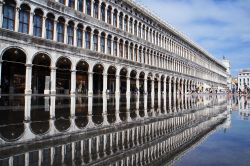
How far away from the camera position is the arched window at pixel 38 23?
2474 centimetres

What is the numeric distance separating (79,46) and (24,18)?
786 centimetres

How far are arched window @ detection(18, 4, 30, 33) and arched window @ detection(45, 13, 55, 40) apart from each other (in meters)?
2.36

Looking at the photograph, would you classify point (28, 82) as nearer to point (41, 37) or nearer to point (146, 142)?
point (41, 37)

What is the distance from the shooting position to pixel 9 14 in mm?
22406

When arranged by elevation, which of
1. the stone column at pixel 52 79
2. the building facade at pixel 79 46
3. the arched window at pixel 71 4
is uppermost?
the arched window at pixel 71 4

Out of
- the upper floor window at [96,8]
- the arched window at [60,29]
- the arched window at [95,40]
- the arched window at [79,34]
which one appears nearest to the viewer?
the arched window at [60,29]

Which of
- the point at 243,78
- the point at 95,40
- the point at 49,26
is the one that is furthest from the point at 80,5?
the point at 243,78

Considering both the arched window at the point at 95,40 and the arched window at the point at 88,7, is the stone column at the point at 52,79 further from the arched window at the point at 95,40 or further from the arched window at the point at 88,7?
the arched window at the point at 88,7

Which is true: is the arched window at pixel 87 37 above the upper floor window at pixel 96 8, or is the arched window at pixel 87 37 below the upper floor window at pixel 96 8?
below

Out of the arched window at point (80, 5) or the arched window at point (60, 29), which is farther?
the arched window at point (80, 5)

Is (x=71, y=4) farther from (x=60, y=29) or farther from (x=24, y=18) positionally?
(x=24, y=18)

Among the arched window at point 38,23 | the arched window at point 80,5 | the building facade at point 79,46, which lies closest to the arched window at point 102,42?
the building facade at point 79,46

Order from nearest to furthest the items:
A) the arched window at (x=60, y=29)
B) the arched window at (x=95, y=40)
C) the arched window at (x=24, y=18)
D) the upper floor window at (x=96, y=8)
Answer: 1. the arched window at (x=24, y=18)
2. the arched window at (x=60, y=29)
3. the arched window at (x=95, y=40)
4. the upper floor window at (x=96, y=8)

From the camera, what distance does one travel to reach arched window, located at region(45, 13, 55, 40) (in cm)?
2603
